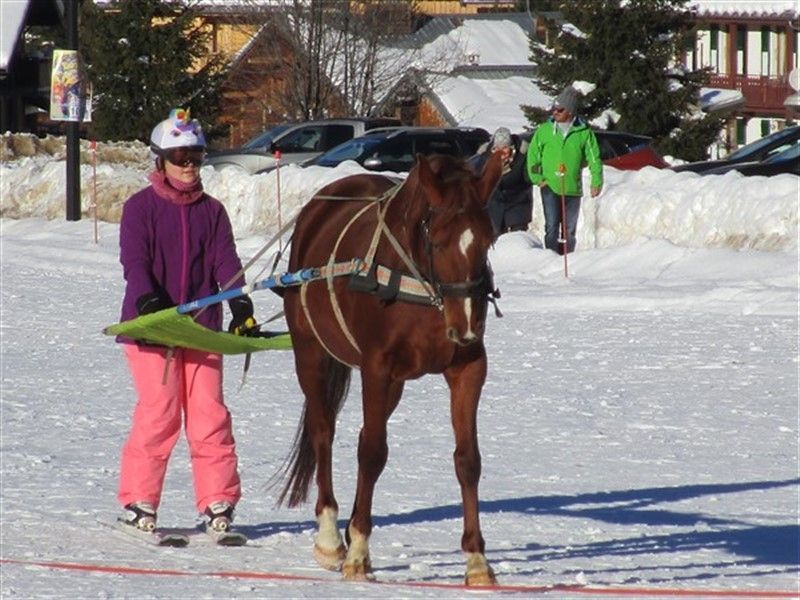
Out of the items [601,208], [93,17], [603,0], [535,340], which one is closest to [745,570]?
[535,340]

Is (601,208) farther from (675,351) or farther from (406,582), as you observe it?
(406,582)

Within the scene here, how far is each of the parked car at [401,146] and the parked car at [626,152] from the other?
112 centimetres

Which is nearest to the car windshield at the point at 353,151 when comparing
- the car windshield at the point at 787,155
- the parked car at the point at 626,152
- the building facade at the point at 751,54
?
the parked car at the point at 626,152

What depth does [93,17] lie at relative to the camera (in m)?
51.7

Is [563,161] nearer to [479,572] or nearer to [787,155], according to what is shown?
[787,155]

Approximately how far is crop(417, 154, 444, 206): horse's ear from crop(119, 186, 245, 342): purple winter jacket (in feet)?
5.14

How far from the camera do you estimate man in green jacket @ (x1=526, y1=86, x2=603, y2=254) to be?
20016mm

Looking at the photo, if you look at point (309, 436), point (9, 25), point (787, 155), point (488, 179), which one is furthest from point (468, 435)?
point (9, 25)

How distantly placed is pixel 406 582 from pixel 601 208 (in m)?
14.9

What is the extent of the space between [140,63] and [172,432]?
42.9 m

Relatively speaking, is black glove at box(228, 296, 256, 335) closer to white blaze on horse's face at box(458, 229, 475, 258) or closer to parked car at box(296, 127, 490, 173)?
white blaze on horse's face at box(458, 229, 475, 258)

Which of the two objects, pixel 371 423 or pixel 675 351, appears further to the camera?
pixel 675 351

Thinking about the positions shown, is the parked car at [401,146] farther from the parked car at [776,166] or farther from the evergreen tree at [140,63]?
the evergreen tree at [140,63]

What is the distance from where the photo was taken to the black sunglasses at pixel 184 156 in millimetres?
8633
